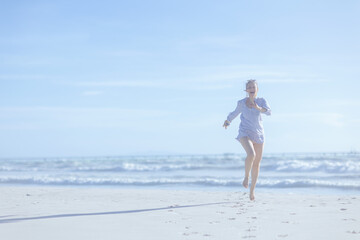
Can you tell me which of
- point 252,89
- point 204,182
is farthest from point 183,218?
point 204,182

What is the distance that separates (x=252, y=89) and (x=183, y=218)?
90.9 inches

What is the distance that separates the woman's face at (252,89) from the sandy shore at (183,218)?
1.69m

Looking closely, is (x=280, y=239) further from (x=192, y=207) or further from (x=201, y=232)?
(x=192, y=207)

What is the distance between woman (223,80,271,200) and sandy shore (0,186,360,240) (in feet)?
2.34

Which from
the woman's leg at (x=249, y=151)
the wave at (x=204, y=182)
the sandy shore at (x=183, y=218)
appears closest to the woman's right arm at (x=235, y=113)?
the woman's leg at (x=249, y=151)

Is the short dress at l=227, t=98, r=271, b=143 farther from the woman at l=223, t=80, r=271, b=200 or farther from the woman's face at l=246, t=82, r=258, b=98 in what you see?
the woman's face at l=246, t=82, r=258, b=98

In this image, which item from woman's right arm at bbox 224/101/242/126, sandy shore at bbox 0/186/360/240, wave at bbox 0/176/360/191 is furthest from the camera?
wave at bbox 0/176/360/191

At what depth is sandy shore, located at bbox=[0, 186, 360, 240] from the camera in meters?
4.18

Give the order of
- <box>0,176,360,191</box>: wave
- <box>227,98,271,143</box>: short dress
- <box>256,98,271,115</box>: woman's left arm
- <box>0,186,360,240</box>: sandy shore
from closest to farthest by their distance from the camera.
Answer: <box>0,186,360,240</box>: sandy shore → <box>256,98,271,115</box>: woman's left arm → <box>227,98,271,143</box>: short dress → <box>0,176,360,191</box>: wave

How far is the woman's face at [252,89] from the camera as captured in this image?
20.8 ft

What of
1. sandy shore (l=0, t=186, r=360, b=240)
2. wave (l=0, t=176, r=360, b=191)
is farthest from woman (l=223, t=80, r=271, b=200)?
wave (l=0, t=176, r=360, b=191)

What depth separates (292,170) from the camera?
2067cm

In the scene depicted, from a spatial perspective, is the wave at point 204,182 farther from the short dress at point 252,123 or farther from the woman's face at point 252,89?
the woman's face at point 252,89

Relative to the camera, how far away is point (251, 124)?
643 cm
